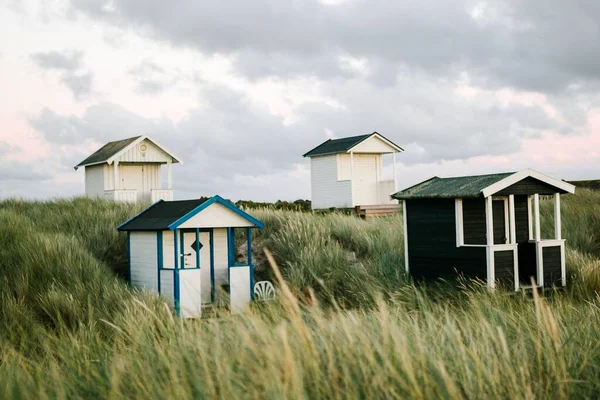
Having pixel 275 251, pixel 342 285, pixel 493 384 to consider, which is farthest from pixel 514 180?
pixel 493 384

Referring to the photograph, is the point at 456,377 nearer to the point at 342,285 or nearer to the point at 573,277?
the point at 342,285

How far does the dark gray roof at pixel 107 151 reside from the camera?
34366 millimetres

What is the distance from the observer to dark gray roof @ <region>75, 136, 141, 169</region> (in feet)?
113

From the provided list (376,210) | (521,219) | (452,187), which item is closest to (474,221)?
(452,187)

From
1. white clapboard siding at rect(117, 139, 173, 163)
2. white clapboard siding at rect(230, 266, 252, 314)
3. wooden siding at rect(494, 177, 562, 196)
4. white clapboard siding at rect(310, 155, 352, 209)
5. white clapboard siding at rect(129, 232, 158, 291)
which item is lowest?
white clapboard siding at rect(230, 266, 252, 314)

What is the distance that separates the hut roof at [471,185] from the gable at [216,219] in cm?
370

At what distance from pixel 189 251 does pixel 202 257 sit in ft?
1.37

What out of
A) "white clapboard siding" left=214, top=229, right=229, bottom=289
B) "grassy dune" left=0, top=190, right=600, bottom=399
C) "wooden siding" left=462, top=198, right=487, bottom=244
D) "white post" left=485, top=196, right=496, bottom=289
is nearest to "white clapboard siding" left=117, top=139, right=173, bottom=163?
"grassy dune" left=0, top=190, right=600, bottom=399

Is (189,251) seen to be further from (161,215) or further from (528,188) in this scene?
(528,188)

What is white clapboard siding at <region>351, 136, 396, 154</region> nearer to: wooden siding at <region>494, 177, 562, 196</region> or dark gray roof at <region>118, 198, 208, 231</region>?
wooden siding at <region>494, 177, 562, 196</region>

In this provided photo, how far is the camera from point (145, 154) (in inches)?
1364

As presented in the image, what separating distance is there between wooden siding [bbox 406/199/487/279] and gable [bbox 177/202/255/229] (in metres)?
3.65

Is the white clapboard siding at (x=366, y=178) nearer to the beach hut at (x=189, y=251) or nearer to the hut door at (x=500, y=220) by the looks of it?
the hut door at (x=500, y=220)

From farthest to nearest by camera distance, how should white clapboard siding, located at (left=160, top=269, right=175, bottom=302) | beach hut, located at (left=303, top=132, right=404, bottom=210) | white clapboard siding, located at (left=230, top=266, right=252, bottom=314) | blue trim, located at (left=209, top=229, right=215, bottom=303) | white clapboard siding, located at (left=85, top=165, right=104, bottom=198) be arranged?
1. white clapboard siding, located at (left=85, top=165, right=104, bottom=198)
2. beach hut, located at (left=303, top=132, right=404, bottom=210)
3. blue trim, located at (left=209, top=229, right=215, bottom=303)
4. white clapboard siding, located at (left=230, top=266, right=252, bottom=314)
5. white clapboard siding, located at (left=160, top=269, right=175, bottom=302)
